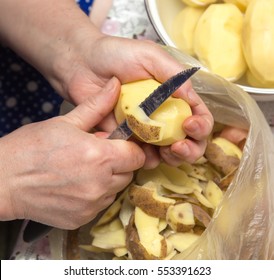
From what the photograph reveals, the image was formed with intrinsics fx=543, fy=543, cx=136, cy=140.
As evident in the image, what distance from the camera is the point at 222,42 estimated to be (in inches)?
29.4

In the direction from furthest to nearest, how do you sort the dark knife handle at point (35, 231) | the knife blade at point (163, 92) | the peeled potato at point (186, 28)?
1. the peeled potato at point (186, 28)
2. the dark knife handle at point (35, 231)
3. the knife blade at point (163, 92)

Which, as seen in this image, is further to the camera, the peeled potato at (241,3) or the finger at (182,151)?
the peeled potato at (241,3)

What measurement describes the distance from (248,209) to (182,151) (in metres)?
0.11

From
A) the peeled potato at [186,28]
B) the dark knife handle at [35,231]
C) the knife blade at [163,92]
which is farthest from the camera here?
the peeled potato at [186,28]

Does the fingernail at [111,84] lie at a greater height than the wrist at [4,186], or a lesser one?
greater

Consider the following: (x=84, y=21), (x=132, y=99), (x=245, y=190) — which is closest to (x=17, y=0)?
(x=84, y=21)

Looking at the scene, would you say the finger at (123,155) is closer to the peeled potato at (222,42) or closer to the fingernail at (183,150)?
A: the fingernail at (183,150)

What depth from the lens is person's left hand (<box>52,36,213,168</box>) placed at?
62 centimetres

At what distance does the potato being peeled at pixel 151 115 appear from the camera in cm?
57

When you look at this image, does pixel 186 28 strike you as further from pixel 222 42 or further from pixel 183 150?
pixel 183 150

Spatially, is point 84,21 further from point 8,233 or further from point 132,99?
point 8,233

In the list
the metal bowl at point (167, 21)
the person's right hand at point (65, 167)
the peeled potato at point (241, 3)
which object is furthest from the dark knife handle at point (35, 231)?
the peeled potato at point (241, 3)

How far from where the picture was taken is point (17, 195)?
60 centimetres

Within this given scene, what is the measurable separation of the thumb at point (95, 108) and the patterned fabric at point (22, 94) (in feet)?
0.75
